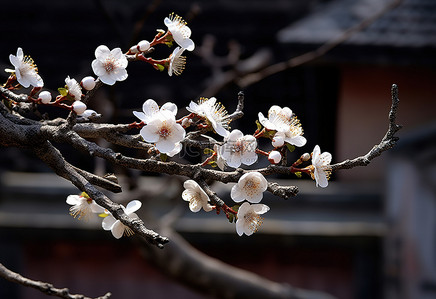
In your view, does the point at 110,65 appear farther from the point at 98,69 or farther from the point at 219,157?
the point at 219,157

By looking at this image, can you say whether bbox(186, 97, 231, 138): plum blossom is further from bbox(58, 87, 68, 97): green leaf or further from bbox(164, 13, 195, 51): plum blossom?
bbox(58, 87, 68, 97): green leaf

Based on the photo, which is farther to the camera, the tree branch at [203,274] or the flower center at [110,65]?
the tree branch at [203,274]

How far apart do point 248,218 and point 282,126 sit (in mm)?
233

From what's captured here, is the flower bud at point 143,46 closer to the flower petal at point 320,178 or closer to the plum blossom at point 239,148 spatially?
the plum blossom at point 239,148

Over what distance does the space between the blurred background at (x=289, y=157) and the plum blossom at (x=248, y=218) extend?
10.2 ft

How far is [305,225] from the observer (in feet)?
17.3

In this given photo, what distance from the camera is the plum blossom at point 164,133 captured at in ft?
4.35

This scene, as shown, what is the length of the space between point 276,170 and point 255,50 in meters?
4.82

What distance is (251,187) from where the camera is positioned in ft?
4.48

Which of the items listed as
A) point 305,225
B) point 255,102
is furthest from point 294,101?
point 305,225

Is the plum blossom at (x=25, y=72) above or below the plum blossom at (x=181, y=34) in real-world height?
below

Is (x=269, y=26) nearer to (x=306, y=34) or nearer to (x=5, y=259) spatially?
(x=306, y=34)

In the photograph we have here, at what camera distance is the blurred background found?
16.1ft

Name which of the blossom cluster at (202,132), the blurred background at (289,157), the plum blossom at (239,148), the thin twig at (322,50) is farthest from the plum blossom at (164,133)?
the blurred background at (289,157)
